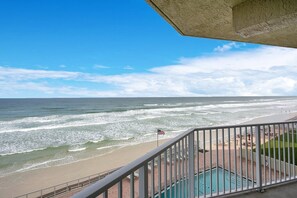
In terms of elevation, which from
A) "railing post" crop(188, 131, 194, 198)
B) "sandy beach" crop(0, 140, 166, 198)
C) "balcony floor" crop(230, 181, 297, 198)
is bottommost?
"sandy beach" crop(0, 140, 166, 198)

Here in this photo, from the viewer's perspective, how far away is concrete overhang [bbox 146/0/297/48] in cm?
142

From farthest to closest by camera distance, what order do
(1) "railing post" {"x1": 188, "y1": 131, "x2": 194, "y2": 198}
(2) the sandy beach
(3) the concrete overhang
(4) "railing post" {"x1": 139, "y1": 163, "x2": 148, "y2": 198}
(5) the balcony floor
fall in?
1. (2) the sandy beach
2. (5) the balcony floor
3. (1) "railing post" {"x1": 188, "y1": 131, "x2": 194, "y2": 198}
4. (3) the concrete overhang
5. (4) "railing post" {"x1": 139, "y1": 163, "x2": 148, "y2": 198}

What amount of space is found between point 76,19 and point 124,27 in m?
5.40

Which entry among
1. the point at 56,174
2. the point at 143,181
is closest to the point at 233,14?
Result: the point at 143,181

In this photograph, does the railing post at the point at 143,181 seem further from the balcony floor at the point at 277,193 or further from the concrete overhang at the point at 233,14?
the balcony floor at the point at 277,193

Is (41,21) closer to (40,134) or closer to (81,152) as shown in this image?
(40,134)

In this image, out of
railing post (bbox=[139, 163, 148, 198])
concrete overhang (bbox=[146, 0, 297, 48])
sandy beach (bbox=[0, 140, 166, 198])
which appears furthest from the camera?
sandy beach (bbox=[0, 140, 166, 198])

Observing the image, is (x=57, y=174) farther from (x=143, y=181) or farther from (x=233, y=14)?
(x=233, y=14)

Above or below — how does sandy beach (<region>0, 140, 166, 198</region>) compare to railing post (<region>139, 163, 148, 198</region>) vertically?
below

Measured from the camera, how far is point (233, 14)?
5.31 feet

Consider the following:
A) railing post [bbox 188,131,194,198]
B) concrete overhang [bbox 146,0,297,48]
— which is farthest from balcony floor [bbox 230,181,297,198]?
concrete overhang [bbox 146,0,297,48]

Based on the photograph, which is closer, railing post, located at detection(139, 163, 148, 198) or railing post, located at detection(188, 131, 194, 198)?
railing post, located at detection(139, 163, 148, 198)

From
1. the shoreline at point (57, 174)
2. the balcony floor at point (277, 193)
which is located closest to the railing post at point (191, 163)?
the balcony floor at point (277, 193)

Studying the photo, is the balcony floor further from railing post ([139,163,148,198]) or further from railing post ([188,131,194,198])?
railing post ([139,163,148,198])
